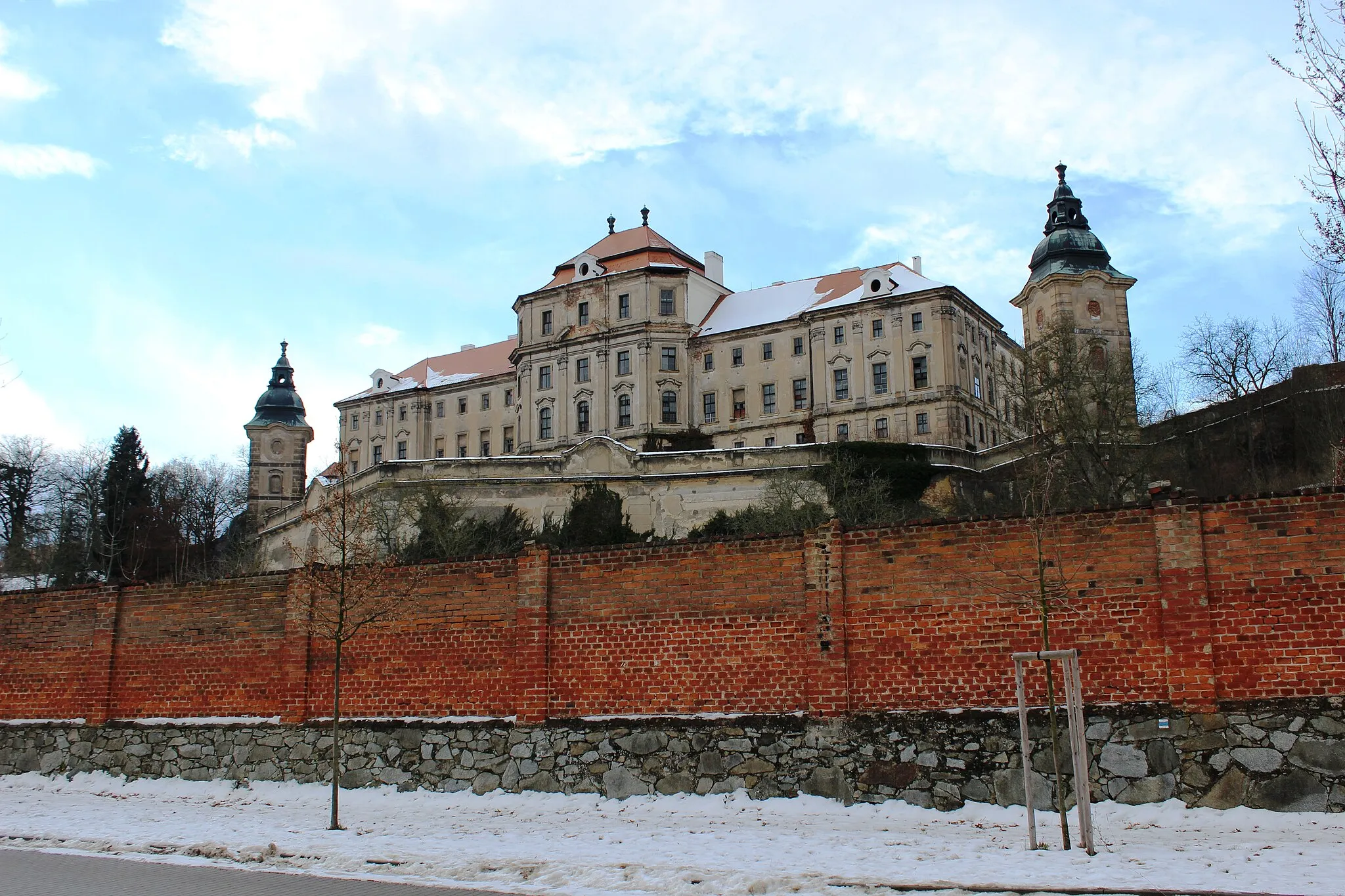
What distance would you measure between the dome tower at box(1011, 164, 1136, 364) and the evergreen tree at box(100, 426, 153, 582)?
4359 centimetres

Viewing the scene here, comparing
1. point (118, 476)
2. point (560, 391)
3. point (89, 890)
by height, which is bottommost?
point (89, 890)

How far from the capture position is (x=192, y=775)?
15406 millimetres

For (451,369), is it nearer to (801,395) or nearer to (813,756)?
(801,395)

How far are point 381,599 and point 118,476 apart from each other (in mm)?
53878

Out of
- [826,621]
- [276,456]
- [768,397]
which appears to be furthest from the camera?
[276,456]

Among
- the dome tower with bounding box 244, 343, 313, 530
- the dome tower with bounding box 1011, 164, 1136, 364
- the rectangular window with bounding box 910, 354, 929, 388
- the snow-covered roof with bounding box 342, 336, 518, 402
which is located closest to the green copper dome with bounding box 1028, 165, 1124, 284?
the dome tower with bounding box 1011, 164, 1136, 364

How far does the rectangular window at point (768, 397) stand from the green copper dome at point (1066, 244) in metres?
14.3

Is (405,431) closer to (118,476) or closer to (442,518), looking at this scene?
(118,476)

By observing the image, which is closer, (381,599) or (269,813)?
(269,813)

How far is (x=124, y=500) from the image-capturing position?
60312mm

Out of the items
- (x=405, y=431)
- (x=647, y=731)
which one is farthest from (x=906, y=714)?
(x=405, y=431)

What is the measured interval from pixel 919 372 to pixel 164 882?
51.3m

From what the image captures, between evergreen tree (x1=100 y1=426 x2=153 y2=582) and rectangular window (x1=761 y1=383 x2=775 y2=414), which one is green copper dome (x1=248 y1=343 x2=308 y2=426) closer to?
evergreen tree (x1=100 y1=426 x2=153 y2=582)

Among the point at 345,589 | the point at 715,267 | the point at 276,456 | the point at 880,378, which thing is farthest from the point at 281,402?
the point at 345,589
